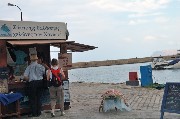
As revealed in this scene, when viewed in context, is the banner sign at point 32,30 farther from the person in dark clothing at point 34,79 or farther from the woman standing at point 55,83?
the woman standing at point 55,83

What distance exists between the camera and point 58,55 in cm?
1347

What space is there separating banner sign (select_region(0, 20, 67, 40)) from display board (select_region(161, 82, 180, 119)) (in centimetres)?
513

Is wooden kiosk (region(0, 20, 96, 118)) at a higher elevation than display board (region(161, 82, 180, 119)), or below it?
higher

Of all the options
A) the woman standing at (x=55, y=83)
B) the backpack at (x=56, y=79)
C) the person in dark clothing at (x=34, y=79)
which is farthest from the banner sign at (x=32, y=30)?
the backpack at (x=56, y=79)

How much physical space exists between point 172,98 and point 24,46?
576 centimetres

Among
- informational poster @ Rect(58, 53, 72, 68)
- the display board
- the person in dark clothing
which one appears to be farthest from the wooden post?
the display board

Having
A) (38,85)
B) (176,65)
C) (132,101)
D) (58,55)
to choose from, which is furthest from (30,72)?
(176,65)

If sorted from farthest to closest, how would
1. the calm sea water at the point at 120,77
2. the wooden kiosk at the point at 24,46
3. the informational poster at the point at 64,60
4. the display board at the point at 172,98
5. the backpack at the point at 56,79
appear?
the calm sea water at the point at 120,77, the informational poster at the point at 64,60, the wooden kiosk at the point at 24,46, the backpack at the point at 56,79, the display board at the point at 172,98

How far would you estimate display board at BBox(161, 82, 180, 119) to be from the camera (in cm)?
942

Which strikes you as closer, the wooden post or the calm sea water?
the wooden post

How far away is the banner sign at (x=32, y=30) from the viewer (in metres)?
12.4

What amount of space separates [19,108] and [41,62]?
188cm

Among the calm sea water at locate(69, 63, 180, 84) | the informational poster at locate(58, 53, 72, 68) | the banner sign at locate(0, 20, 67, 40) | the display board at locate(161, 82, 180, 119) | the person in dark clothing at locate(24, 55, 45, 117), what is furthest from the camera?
the calm sea water at locate(69, 63, 180, 84)

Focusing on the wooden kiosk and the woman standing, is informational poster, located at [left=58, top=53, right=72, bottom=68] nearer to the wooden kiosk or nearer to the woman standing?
the wooden kiosk
